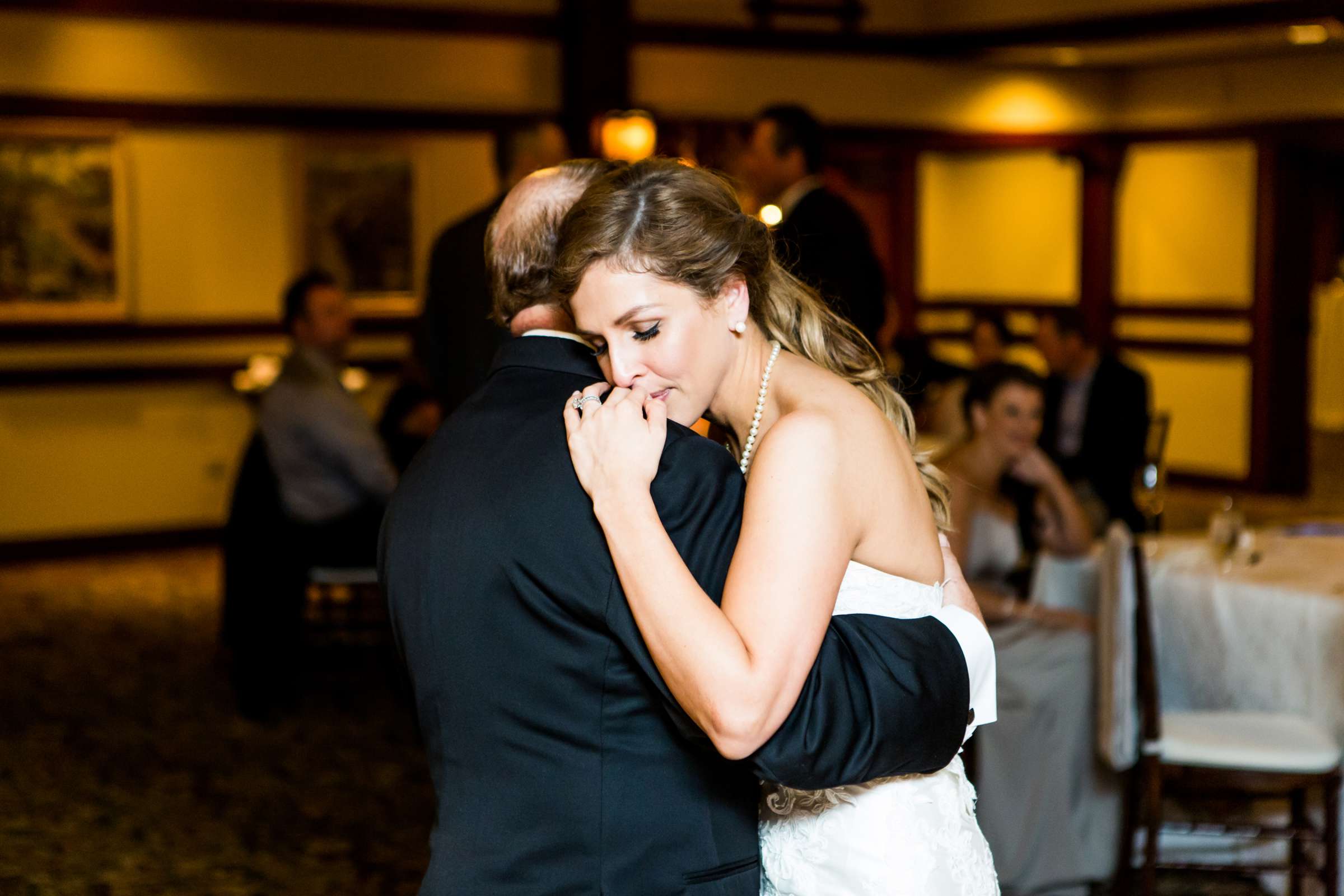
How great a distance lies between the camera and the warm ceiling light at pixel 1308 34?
890 cm

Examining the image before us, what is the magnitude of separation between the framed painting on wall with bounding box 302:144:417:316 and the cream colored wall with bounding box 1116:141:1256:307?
17.8 ft

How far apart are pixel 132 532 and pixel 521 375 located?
7.73 meters

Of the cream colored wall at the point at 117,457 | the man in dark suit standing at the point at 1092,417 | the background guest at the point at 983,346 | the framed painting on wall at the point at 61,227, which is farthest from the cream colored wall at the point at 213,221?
the man in dark suit standing at the point at 1092,417

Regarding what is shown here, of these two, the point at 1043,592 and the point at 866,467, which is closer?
the point at 866,467

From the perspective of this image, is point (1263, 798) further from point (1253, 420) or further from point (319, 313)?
point (1253, 420)

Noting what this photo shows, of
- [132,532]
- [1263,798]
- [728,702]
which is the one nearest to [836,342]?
[728,702]

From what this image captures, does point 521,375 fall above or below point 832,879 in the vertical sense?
above

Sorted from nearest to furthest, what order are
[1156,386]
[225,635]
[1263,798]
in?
[1263,798] < [225,635] < [1156,386]

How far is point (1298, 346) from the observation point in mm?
10398

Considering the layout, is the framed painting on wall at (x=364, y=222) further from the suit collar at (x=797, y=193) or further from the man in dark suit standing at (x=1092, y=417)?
the suit collar at (x=797, y=193)

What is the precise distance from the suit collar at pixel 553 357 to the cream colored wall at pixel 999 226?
1003cm

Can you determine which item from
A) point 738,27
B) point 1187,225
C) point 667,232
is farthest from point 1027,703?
point 1187,225

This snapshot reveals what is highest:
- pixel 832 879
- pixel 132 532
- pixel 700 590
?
pixel 700 590

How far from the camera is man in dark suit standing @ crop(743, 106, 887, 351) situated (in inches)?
152
